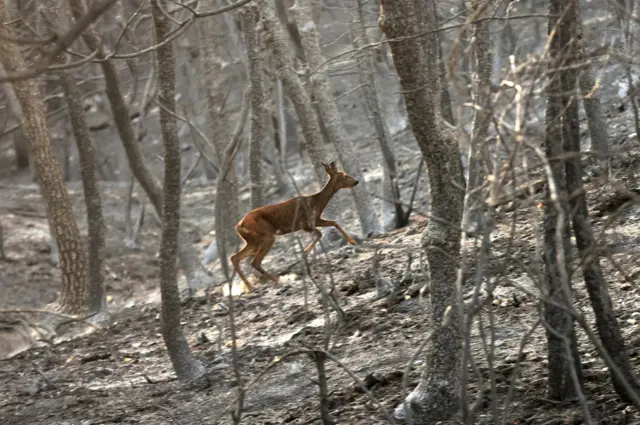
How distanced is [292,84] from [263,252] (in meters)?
2.72

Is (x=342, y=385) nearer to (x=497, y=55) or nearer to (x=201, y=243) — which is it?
(x=497, y=55)

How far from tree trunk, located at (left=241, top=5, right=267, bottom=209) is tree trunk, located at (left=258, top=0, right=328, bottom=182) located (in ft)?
0.72

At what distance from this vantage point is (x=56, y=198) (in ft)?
44.6

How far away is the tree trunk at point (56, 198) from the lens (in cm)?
1321

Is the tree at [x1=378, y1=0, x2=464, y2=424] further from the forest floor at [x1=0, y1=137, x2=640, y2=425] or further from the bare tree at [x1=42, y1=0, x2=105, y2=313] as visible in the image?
the bare tree at [x1=42, y1=0, x2=105, y2=313]

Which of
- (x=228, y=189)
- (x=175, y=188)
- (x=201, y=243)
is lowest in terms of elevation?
(x=201, y=243)

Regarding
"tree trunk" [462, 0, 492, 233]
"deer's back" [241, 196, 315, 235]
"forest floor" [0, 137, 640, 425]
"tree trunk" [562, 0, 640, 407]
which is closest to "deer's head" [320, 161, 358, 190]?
"deer's back" [241, 196, 315, 235]

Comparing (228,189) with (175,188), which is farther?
(228,189)

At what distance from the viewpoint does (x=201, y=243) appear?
2294 centimetres

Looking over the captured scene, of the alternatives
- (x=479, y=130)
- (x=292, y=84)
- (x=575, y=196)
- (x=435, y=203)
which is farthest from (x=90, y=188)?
(x=479, y=130)

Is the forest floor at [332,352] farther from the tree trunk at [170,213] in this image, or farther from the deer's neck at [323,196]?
the deer's neck at [323,196]

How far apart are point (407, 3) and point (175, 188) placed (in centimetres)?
330

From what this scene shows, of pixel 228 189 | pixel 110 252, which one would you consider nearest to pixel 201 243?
pixel 110 252

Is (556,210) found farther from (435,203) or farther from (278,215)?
(278,215)
